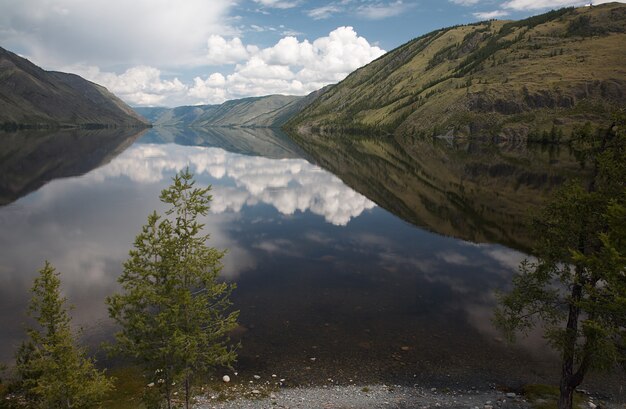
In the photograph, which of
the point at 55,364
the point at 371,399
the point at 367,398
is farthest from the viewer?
the point at 367,398

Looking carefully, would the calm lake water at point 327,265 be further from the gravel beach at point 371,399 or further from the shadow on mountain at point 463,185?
the gravel beach at point 371,399

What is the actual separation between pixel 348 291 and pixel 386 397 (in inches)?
785

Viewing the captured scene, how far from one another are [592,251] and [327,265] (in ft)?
121

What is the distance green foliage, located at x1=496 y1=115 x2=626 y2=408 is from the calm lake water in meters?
9.28

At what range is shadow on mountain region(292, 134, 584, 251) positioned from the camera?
77750 millimetres

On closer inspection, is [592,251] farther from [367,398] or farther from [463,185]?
[463,185]

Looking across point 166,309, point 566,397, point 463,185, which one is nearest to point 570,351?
point 566,397

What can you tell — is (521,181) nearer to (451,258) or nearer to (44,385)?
(451,258)

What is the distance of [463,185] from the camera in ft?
383

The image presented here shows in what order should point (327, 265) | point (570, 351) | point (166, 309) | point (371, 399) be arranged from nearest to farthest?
point (166, 309), point (570, 351), point (371, 399), point (327, 265)

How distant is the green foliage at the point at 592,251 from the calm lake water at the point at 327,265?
9.28 meters

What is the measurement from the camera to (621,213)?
55.3 feet

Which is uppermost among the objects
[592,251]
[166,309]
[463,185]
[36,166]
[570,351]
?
[36,166]

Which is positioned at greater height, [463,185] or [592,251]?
[592,251]
